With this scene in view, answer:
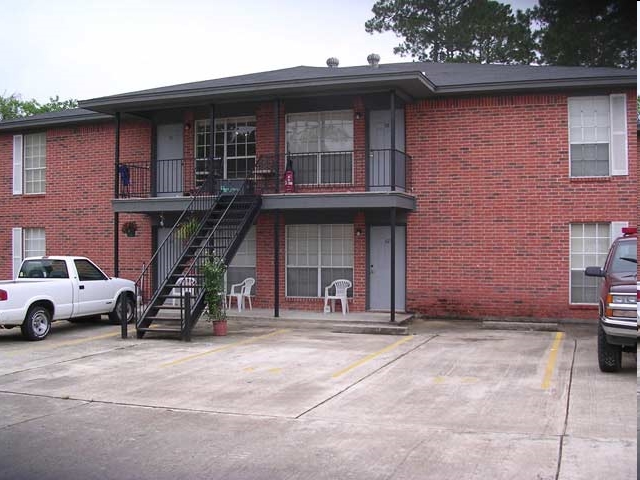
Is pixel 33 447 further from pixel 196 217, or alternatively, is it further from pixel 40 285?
pixel 196 217

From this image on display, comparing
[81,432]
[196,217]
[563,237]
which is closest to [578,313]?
[563,237]

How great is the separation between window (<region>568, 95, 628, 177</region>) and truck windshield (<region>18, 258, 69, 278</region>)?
1090 cm

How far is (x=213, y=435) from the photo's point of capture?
6.24 metres

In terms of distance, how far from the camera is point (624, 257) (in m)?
9.08

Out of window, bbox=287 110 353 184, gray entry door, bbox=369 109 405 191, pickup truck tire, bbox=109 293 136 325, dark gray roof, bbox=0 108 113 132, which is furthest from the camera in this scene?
dark gray roof, bbox=0 108 113 132

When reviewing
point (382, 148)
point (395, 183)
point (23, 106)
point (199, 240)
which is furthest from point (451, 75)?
point (23, 106)

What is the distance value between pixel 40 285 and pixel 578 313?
35.8 feet

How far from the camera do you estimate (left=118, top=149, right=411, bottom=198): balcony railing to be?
51.8ft

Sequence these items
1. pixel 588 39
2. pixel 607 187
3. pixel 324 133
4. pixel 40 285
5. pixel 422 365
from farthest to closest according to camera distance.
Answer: pixel 324 133, pixel 607 187, pixel 40 285, pixel 422 365, pixel 588 39

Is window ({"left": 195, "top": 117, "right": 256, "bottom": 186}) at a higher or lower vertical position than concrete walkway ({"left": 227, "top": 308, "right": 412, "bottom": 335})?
higher

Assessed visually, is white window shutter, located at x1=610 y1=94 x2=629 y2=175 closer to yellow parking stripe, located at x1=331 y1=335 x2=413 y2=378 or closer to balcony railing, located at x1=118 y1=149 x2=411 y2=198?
balcony railing, located at x1=118 y1=149 x2=411 y2=198

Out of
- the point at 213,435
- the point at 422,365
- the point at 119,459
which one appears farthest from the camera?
the point at 422,365

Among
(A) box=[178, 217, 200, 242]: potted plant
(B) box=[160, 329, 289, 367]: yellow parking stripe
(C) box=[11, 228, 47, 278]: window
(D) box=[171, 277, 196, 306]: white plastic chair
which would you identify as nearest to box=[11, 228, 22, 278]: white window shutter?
(C) box=[11, 228, 47, 278]: window

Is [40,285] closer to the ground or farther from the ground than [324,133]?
closer to the ground
